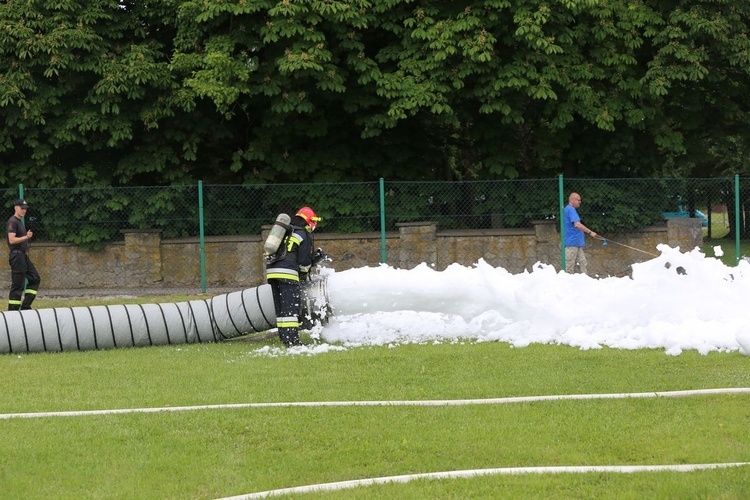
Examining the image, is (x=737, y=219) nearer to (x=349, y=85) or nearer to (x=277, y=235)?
(x=349, y=85)

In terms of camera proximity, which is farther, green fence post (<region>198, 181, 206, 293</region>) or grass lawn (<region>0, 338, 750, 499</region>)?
green fence post (<region>198, 181, 206, 293</region>)

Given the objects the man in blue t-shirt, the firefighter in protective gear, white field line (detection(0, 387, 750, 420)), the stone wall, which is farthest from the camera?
the stone wall

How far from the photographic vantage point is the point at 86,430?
800 centimetres

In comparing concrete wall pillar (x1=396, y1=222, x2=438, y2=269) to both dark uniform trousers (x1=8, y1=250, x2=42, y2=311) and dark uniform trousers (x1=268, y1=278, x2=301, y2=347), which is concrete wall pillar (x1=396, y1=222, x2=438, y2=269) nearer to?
dark uniform trousers (x1=8, y1=250, x2=42, y2=311)

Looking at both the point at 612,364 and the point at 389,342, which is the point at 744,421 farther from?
the point at 389,342

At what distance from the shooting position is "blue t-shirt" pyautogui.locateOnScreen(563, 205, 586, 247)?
18.1m

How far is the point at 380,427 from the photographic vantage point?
784cm

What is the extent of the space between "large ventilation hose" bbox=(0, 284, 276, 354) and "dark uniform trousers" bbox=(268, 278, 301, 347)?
0.51 metres

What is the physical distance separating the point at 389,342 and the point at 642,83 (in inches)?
472

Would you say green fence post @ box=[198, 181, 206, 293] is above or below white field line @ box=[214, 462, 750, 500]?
above

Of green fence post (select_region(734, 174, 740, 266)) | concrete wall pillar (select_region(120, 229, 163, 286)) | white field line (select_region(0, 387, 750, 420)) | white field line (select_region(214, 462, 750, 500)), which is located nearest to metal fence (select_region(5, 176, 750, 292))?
green fence post (select_region(734, 174, 740, 266))

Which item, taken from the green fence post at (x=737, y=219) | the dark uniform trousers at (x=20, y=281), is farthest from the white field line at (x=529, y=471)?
the green fence post at (x=737, y=219)

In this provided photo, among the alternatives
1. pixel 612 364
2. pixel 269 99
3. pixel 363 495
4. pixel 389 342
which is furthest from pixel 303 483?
pixel 269 99

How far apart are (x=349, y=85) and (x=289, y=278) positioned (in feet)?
36.0
